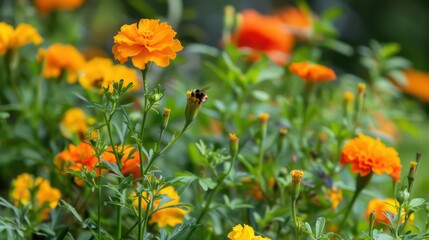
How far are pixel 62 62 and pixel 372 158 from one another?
23.0 inches

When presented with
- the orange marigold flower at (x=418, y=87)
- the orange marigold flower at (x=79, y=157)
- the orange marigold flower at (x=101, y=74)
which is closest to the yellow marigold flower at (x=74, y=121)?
the orange marigold flower at (x=101, y=74)

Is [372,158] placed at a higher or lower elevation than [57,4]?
higher

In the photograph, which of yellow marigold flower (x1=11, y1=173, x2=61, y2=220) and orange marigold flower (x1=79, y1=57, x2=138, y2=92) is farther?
orange marigold flower (x1=79, y1=57, x2=138, y2=92)

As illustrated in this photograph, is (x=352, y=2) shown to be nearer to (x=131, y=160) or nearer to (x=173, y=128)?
(x=173, y=128)

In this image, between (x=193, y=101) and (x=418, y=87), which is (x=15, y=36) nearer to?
(x=193, y=101)

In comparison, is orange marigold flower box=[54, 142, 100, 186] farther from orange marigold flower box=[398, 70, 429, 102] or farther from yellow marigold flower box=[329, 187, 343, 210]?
orange marigold flower box=[398, 70, 429, 102]

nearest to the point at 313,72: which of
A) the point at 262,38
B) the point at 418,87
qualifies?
the point at 262,38

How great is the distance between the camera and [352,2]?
302 cm

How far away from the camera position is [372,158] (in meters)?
0.87

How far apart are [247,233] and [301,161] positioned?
35 cm

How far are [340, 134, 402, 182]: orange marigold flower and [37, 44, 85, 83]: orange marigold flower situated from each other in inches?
21.1

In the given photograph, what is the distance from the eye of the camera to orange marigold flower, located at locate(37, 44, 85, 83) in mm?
1223

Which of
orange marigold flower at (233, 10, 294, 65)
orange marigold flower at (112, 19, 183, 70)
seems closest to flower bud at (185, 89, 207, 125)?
orange marigold flower at (112, 19, 183, 70)

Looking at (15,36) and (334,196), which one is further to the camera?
(15,36)
